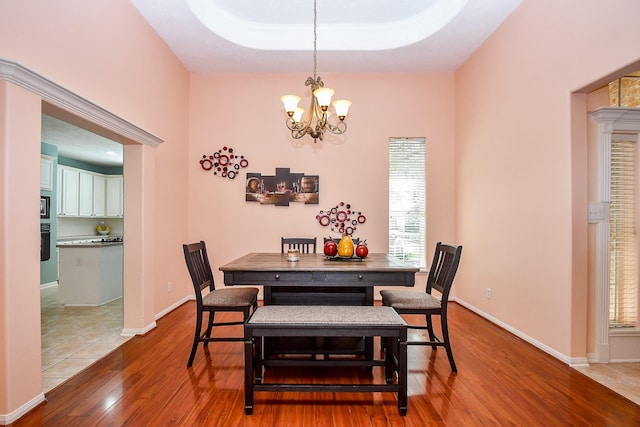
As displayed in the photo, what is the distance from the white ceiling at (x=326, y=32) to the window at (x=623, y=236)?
181 cm

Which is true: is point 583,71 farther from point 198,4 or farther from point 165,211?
point 165,211

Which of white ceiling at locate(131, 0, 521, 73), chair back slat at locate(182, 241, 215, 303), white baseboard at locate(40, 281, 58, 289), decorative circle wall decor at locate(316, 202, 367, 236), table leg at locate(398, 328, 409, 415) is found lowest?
white baseboard at locate(40, 281, 58, 289)

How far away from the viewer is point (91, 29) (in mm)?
2689

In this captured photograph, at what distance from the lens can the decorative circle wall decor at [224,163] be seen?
4672mm

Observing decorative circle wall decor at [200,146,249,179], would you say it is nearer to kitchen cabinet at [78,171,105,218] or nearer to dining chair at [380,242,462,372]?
dining chair at [380,242,462,372]

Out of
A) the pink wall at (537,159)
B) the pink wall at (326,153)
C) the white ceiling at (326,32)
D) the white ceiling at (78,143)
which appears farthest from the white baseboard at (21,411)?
the pink wall at (537,159)

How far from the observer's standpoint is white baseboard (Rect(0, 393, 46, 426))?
6.15ft

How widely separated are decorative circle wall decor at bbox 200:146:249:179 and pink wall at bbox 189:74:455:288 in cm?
8

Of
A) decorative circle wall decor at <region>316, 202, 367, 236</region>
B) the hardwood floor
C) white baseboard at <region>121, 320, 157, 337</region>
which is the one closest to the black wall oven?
white baseboard at <region>121, 320, 157, 337</region>

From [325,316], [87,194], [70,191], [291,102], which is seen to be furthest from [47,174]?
[325,316]

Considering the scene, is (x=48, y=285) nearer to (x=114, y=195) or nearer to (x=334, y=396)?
(x=114, y=195)

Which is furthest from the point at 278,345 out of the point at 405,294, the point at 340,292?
the point at 405,294

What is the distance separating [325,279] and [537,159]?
7.39 feet

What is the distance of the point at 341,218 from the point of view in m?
4.66
